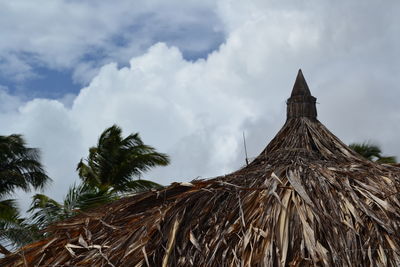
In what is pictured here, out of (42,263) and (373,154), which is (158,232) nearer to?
(42,263)

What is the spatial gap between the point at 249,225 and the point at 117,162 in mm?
11779

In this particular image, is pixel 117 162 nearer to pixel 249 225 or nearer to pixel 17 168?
pixel 17 168

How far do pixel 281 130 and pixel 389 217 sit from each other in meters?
3.02

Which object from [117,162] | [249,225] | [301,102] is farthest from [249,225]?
[117,162]

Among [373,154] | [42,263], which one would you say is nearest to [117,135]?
[373,154]

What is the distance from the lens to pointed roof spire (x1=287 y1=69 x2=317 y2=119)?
8.16 m

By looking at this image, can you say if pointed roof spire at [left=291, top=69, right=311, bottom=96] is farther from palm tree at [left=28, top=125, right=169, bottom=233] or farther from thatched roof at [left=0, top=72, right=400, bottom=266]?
palm tree at [left=28, top=125, right=169, bottom=233]

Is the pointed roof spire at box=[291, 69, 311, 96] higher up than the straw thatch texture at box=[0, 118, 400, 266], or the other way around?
the pointed roof spire at box=[291, 69, 311, 96]

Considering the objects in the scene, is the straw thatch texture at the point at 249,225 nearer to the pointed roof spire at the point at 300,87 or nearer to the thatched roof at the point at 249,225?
the thatched roof at the point at 249,225

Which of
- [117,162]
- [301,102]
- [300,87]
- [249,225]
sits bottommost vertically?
[249,225]

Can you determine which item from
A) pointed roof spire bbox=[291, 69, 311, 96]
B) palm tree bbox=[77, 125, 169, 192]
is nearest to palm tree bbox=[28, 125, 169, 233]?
palm tree bbox=[77, 125, 169, 192]

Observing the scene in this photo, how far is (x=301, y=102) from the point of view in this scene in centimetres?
823

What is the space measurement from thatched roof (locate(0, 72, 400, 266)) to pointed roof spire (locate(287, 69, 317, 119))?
191 centimetres

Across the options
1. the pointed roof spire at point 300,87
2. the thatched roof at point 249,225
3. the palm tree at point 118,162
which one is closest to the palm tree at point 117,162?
the palm tree at point 118,162
